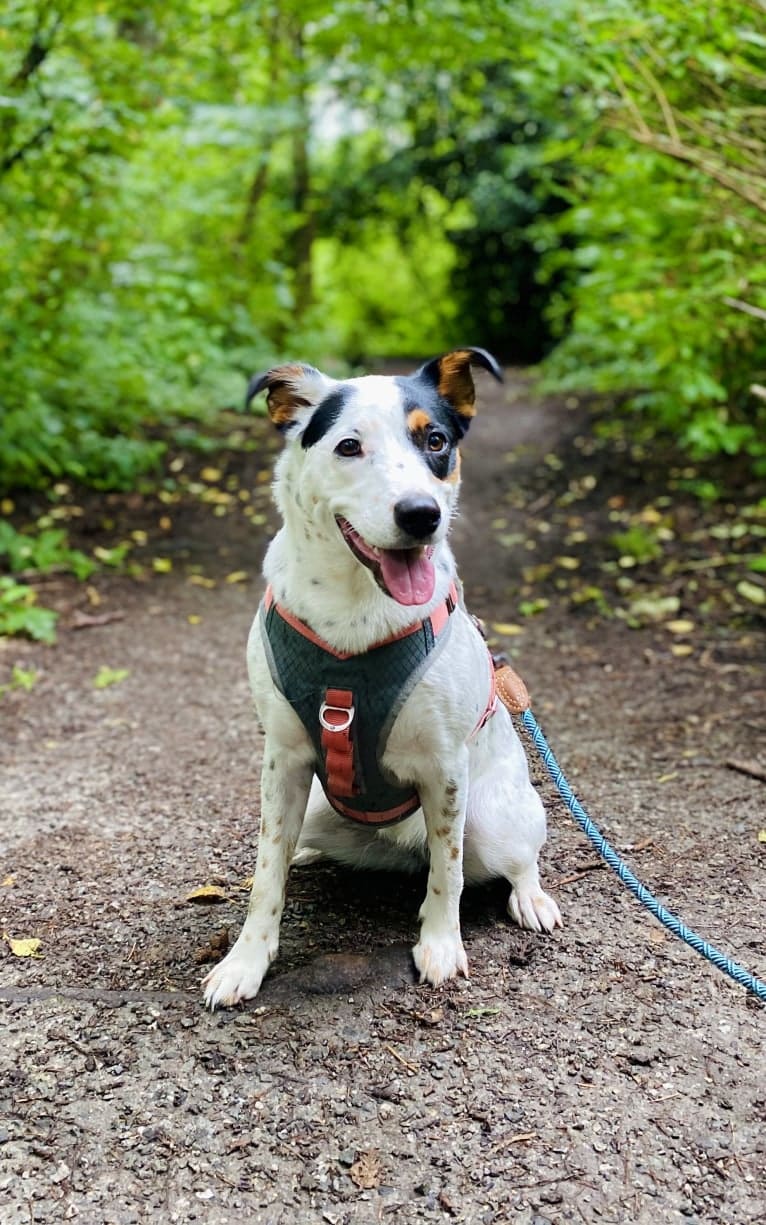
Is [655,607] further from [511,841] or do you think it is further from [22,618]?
[22,618]

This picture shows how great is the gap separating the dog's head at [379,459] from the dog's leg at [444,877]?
567 millimetres

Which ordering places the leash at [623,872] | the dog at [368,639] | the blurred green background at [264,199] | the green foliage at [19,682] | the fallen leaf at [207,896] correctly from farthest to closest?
1. the blurred green background at [264,199]
2. the green foliage at [19,682]
3. the fallen leaf at [207,896]
4. the leash at [623,872]
5. the dog at [368,639]

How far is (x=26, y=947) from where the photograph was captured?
287 centimetres

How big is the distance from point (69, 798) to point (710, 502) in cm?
517

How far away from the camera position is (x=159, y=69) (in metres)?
7.48

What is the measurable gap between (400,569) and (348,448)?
31cm

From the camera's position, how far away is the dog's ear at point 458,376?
2523 mm

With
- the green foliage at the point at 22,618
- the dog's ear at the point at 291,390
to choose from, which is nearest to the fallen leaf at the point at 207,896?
the dog's ear at the point at 291,390

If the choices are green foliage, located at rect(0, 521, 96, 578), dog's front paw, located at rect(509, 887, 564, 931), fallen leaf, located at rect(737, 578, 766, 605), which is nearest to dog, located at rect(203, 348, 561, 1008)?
dog's front paw, located at rect(509, 887, 564, 931)

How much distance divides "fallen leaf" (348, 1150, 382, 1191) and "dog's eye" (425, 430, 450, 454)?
5.15ft

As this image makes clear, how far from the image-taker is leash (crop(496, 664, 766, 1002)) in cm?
245

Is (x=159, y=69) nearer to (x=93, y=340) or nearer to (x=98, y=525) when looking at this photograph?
(x=93, y=340)

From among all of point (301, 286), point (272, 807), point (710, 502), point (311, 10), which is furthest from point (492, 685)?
point (301, 286)

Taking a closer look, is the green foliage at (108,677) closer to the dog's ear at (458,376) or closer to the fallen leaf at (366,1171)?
the dog's ear at (458,376)
